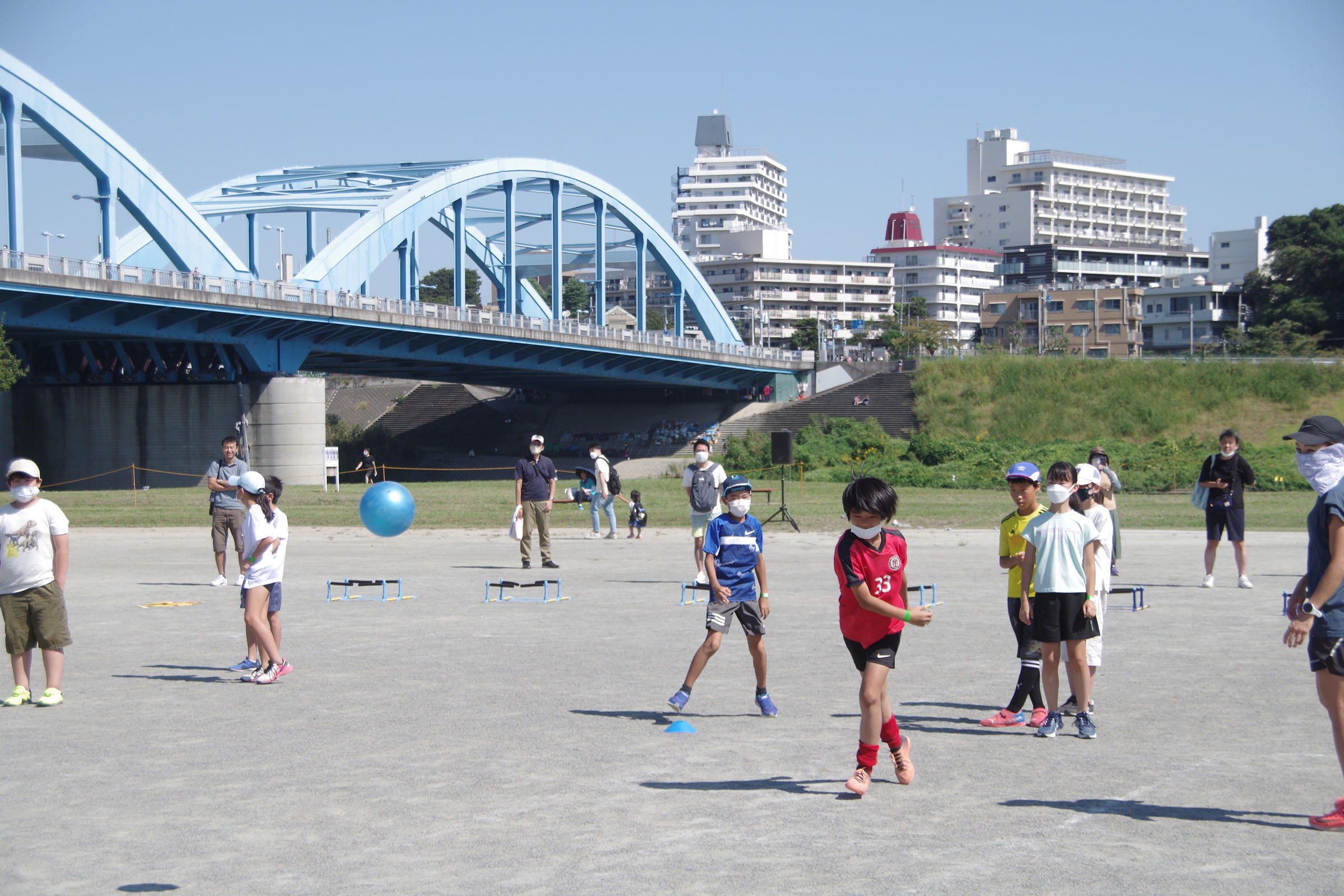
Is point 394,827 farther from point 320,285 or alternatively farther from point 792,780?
point 320,285

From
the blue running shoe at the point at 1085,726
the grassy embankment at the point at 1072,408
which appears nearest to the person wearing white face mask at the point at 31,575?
the blue running shoe at the point at 1085,726

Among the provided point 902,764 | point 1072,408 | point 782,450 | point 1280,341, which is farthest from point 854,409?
point 902,764

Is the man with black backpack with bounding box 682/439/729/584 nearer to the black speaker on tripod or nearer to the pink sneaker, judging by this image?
the pink sneaker

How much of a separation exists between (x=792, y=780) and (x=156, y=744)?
3.97 m

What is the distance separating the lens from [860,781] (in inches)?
258

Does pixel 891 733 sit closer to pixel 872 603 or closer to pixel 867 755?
pixel 867 755

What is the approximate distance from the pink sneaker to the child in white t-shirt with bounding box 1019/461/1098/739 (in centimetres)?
24

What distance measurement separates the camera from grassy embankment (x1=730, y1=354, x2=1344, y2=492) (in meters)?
55.8

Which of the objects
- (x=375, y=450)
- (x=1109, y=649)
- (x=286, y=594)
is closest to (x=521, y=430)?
(x=375, y=450)

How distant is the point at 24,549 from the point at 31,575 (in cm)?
19

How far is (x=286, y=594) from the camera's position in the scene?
1582 cm

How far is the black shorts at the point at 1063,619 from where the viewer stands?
7.86 m

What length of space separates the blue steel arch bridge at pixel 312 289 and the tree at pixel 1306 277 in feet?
123

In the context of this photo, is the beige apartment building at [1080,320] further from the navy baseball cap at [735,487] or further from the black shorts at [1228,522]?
the navy baseball cap at [735,487]
